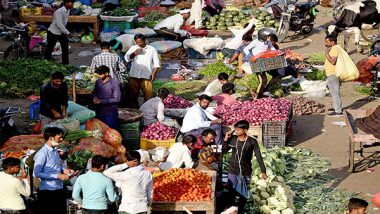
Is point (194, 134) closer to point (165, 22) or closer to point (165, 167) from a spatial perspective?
point (165, 167)

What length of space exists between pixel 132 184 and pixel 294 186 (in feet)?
11.8

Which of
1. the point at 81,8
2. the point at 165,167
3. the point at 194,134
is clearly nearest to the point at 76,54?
the point at 81,8

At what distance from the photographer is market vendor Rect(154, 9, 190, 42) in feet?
72.3

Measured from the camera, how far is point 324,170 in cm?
1391

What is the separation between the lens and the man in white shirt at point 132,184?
1031 centimetres

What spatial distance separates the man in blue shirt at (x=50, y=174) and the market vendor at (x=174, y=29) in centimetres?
1139

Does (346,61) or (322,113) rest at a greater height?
(346,61)

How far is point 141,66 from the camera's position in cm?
1602

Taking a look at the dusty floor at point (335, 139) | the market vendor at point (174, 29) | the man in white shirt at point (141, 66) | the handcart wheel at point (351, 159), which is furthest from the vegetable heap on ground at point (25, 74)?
the handcart wheel at point (351, 159)

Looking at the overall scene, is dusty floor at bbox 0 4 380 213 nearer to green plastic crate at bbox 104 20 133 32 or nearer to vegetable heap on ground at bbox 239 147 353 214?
vegetable heap on ground at bbox 239 147 353 214

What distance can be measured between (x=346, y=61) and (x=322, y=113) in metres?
1.20

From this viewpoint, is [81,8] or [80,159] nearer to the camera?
[80,159]

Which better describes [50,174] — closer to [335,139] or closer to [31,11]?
[335,139]

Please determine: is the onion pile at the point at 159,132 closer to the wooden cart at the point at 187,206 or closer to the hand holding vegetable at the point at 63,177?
the wooden cart at the point at 187,206
